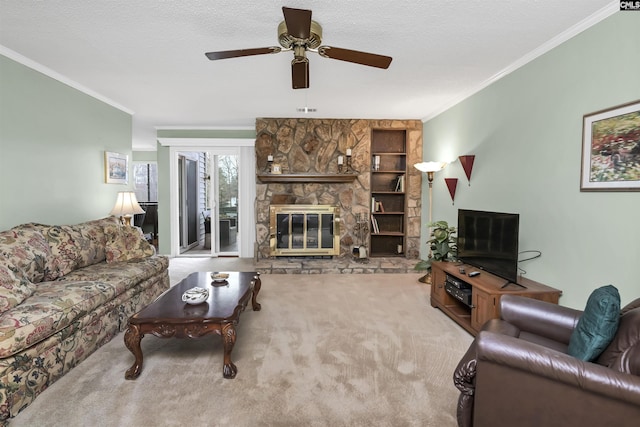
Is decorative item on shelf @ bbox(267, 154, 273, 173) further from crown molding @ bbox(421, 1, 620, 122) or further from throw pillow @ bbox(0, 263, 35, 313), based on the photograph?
throw pillow @ bbox(0, 263, 35, 313)

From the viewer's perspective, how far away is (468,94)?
12.6ft

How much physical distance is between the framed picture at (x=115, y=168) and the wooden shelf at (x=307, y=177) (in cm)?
191

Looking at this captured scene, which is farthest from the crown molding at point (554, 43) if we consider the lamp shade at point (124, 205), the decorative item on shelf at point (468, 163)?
the lamp shade at point (124, 205)

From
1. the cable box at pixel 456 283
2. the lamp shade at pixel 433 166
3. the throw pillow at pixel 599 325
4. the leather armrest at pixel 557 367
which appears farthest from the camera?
the lamp shade at pixel 433 166

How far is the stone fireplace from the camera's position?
17.3ft

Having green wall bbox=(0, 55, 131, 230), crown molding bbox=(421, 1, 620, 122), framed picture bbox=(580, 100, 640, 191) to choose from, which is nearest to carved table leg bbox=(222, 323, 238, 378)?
green wall bbox=(0, 55, 131, 230)

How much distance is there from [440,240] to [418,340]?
59.9 inches

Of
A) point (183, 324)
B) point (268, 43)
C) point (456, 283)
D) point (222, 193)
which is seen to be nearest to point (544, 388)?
point (456, 283)

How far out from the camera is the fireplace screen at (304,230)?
17.2 ft

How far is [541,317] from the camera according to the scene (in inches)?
70.3

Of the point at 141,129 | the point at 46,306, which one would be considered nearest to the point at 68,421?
the point at 46,306

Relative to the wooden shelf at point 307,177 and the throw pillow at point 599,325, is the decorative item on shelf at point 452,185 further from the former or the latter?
the throw pillow at point 599,325

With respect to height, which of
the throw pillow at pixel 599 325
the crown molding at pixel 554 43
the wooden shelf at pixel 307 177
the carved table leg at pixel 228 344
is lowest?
the carved table leg at pixel 228 344

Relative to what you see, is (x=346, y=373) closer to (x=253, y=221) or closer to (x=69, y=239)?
(x=69, y=239)
